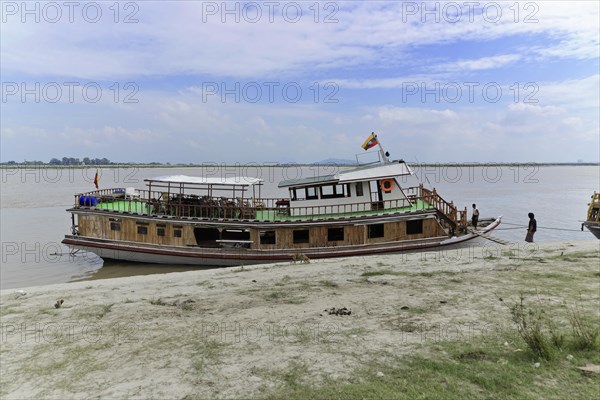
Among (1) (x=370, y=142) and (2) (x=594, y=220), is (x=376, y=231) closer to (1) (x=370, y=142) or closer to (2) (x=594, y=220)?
(1) (x=370, y=142)

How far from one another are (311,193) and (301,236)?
7.48 feet

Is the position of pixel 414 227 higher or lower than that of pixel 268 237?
higher

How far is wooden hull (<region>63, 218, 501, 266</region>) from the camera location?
17.9m

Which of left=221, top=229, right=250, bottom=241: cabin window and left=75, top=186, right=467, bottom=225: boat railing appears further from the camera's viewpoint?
left=221, top=229, right=250, bottom=241: cabin window

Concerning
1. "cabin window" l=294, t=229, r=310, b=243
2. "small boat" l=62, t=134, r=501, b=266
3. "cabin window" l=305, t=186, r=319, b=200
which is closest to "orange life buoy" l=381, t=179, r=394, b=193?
"small boat" l=62, t=134, r=501, b=266

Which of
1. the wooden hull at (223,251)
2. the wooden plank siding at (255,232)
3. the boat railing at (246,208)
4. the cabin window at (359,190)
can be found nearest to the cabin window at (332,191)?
the boat railing at (246,208)

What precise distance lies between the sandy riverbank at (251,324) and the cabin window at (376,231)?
17.7 feet

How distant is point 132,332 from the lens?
25.0 ft

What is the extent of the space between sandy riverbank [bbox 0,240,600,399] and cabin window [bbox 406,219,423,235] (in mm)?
5310

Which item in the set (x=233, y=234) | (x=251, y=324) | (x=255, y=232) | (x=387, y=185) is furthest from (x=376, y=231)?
(x=251, y=324)

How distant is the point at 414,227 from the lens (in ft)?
60.0

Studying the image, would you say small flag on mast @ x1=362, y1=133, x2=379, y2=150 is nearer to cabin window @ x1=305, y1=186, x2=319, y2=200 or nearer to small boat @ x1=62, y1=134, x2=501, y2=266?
small boat @ x1=62, y1=134, x2=501, y2=266

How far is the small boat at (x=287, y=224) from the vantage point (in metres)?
18.0

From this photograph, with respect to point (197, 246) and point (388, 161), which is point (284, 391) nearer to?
point (197, 246)
